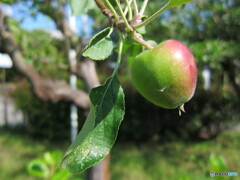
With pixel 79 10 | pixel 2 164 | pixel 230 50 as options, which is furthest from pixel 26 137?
pixel 79 10

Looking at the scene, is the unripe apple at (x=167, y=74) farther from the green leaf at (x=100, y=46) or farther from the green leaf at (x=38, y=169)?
the green leaf at (x=38, y=169)

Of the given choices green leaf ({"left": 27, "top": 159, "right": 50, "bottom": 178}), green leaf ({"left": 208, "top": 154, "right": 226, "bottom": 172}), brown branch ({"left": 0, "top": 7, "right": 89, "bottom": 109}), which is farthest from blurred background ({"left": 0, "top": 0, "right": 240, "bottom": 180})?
green leaf ({"left": 208, "top": 154, "right": 226, "bottom": 172})

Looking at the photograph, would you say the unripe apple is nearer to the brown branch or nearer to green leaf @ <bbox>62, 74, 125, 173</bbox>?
green leaf @ <bbox>62, 74, 125, 173</bbox>

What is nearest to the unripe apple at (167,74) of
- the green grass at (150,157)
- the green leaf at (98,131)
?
the green leaf at (98,131)

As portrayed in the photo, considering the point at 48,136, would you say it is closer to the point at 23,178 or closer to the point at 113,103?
the point at 23,178

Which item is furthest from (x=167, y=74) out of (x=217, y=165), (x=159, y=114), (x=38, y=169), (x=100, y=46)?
(x=159, y=114)

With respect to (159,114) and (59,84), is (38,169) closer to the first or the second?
(59,84)
